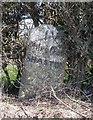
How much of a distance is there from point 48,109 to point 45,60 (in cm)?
65

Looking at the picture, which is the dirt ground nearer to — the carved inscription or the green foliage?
the carved inscription

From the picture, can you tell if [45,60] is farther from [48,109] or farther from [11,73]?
[11,73]

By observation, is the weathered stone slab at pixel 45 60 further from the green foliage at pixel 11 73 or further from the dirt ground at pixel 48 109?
the green foliage at pixel 11 73

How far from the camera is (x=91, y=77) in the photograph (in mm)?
3494

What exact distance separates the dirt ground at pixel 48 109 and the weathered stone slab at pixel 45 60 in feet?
1.13

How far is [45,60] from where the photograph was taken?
3326 mm

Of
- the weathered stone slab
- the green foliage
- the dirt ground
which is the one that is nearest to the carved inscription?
the weathered stone slab

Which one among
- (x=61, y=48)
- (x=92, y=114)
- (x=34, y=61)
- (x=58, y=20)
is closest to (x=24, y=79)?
(x=34, y=61)

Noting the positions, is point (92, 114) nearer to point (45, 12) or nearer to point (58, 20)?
point (58, 20)

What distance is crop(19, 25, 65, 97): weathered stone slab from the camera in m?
3.32

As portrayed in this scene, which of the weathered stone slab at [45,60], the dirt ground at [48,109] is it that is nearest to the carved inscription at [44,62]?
the weathered stone slab at [45,60]

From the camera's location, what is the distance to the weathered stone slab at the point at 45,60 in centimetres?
332

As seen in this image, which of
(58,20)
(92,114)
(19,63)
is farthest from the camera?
(19,63)

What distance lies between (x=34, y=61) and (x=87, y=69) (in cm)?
60
